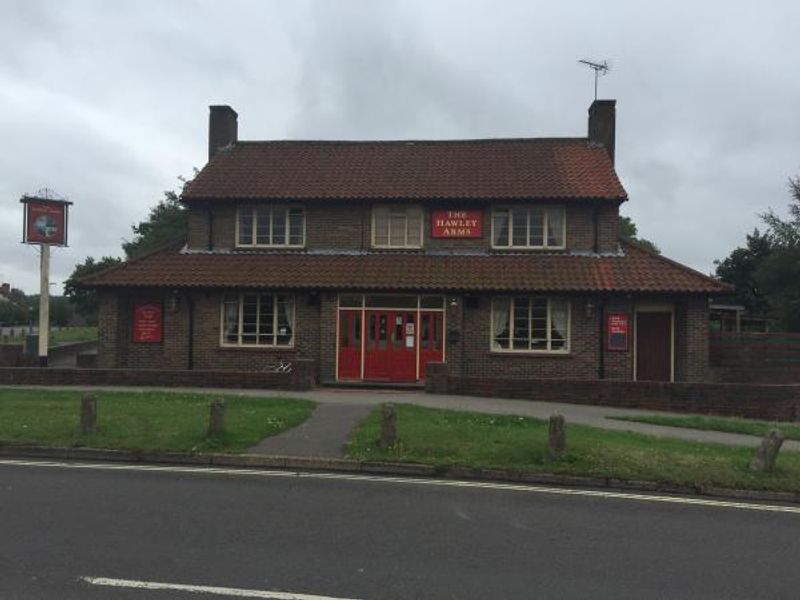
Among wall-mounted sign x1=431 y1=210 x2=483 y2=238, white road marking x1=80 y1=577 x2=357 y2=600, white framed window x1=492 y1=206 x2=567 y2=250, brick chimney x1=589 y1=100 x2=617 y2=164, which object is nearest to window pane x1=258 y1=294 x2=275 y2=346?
wall-mounted sign x1=431 y1=210 x2=483 y2=238

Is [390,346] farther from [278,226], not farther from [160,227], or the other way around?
[160,227]

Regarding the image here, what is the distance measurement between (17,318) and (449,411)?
303 ft

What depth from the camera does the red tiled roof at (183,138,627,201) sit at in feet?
75.4

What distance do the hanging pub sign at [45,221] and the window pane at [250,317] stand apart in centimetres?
624

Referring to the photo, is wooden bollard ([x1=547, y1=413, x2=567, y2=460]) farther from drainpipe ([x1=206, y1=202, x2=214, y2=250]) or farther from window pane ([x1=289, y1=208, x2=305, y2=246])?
drainpipe ([x1=206, y1=202, x2=214, y2=250])

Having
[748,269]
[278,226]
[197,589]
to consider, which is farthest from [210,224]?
[748,269]

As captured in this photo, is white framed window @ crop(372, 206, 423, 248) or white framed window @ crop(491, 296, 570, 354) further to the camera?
white framed window @ crop(372, 206, 423, 248)

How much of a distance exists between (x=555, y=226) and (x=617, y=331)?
3883 millimetres

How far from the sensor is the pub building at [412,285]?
21.1 meters

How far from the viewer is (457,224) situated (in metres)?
22.9

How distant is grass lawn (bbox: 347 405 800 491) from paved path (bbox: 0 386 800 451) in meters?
1.20

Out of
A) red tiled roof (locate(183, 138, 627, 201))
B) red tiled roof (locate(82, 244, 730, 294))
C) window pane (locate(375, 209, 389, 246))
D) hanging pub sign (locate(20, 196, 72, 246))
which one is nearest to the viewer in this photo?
red tiled roof (locate(82, 244, 730, 294))

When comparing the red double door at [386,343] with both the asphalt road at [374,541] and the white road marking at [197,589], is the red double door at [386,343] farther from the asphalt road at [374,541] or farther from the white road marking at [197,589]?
the white road marking at [197,589]

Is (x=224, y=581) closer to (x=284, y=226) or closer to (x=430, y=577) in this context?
(x=430, y=577)
